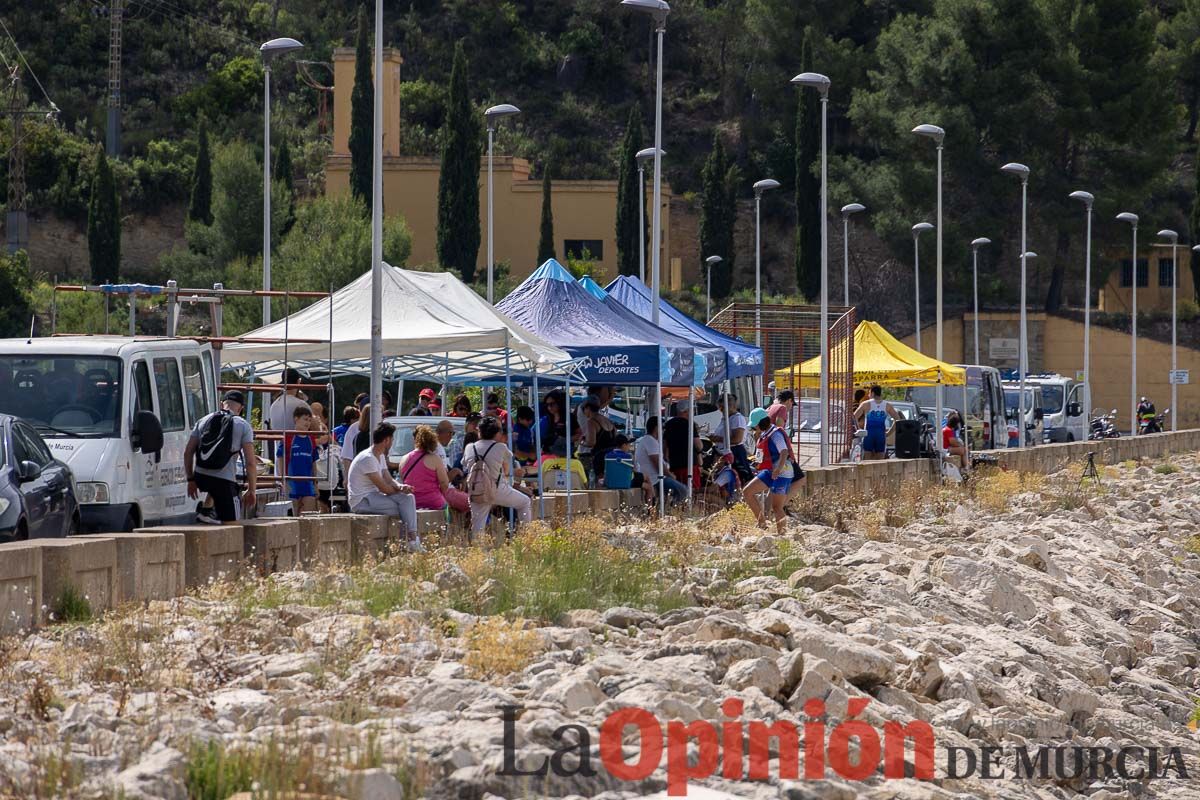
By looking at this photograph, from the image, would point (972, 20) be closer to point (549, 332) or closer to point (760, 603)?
point (549, 332)

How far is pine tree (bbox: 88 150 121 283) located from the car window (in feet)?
146

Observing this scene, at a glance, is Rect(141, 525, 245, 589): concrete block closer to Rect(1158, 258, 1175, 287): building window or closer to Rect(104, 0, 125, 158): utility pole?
Rect(104, 0, 125, 158): utility pole

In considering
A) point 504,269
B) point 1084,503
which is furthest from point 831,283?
point 1084,503

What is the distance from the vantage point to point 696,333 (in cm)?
2666


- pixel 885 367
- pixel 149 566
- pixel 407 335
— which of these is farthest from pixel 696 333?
pixel 149 566

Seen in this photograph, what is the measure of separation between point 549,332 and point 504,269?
3930cm

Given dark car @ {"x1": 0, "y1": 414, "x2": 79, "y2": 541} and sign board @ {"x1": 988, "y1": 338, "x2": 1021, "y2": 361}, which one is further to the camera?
sign board @ {"x1": 988, "y1": 338, "x2": 1021, "y2": 361}

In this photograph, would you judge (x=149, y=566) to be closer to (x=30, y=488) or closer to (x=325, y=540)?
(x=30, y=488)

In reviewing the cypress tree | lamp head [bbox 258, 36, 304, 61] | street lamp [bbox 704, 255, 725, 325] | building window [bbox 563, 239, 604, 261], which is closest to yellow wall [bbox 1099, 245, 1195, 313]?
the cypress tree

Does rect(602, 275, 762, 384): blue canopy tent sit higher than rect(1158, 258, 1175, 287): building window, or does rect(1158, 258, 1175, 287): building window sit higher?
rect(1158, 258, 1175, 287): building window

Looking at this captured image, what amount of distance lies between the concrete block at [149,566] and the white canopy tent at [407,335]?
18.6 feet

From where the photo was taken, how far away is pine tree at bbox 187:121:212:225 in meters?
62.0

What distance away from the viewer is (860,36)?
249 ft

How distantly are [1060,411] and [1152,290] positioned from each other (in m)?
23.2
